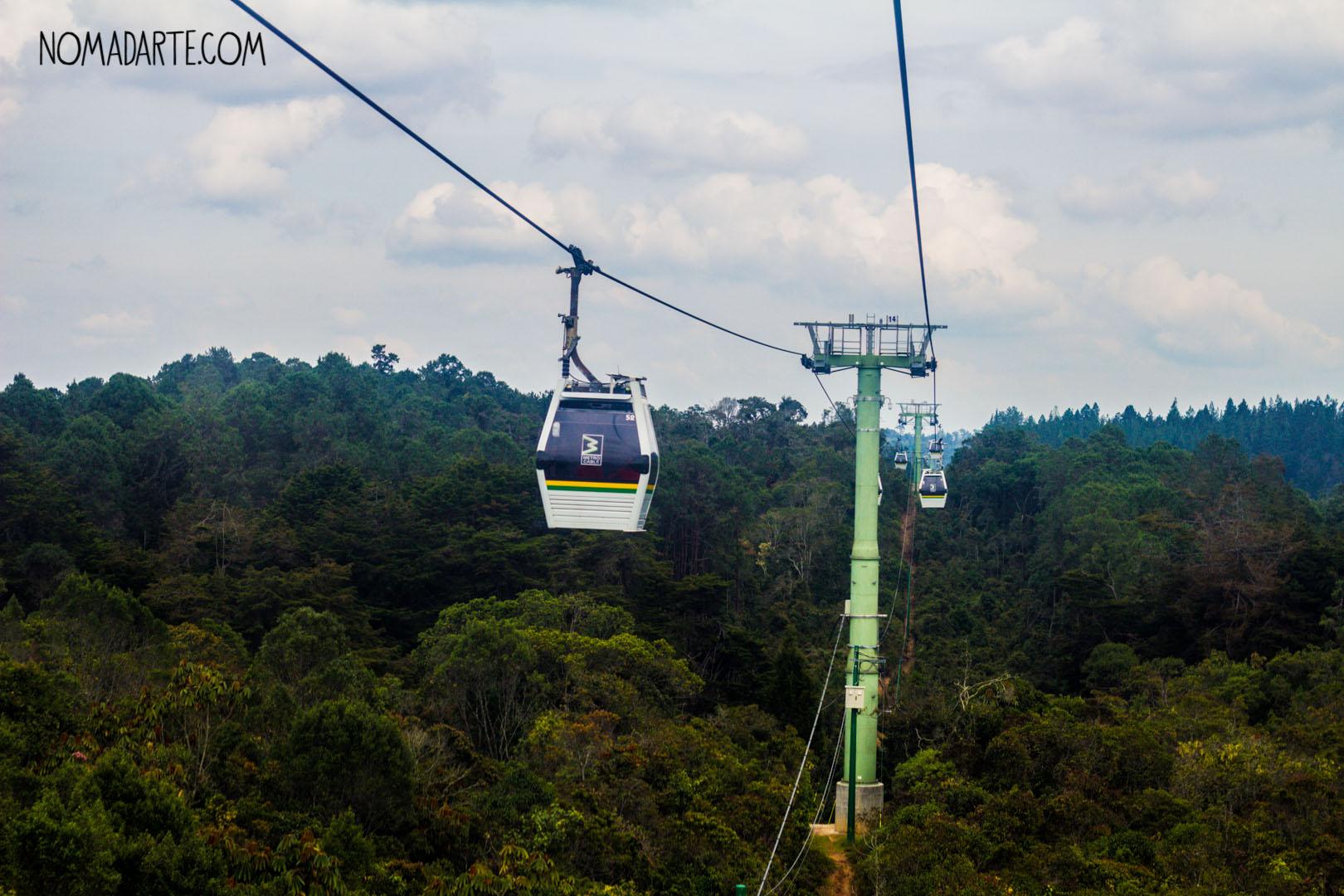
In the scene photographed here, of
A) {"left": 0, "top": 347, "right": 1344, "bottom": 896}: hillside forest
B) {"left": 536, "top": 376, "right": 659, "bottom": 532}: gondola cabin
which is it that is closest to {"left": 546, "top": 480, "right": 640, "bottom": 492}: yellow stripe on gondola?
{"left": 536, "top": 376, "right": 659, "bottom": 532}: gondola cabin

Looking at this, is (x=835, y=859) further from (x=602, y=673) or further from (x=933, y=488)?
(x=933, y=488)

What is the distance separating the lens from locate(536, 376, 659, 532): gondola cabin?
1320 centimetres

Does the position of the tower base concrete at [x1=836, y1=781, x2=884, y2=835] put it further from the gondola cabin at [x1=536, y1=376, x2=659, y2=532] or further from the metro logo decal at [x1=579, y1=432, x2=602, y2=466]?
the metro logo decal at [x1=579, y1=432, x2=602, y2=466]

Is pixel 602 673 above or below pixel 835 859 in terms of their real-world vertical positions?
above

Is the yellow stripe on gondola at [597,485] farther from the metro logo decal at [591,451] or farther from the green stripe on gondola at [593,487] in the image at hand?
the metro logo decal at [591,451]

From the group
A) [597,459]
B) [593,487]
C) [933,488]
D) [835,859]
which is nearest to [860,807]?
[835,859]

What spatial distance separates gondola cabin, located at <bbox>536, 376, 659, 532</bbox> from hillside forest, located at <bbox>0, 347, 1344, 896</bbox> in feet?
13.8

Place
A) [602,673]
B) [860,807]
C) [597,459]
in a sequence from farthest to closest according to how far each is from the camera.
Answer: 1. [602,673]
2. [860,807]
3. [597,459]

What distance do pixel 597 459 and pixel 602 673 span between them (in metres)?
14.9

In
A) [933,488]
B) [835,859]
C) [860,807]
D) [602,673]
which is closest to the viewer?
[835,859]

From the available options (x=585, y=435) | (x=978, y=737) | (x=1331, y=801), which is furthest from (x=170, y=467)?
(x=1331, y=801)

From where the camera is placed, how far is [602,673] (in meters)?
27.2

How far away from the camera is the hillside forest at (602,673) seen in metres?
15.0

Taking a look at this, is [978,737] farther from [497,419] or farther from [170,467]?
[497,419]
